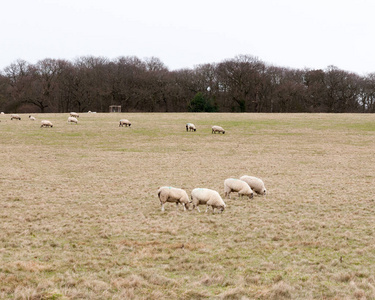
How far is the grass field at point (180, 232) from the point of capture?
6.36m

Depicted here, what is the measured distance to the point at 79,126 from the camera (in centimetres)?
4219

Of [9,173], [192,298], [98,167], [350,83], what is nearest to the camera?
[192,298]

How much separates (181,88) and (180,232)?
277ft

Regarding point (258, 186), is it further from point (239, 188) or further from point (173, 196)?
point (173, 196)

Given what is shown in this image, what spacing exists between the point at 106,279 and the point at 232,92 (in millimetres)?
89166

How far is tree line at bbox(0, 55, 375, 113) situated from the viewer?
8962 cm

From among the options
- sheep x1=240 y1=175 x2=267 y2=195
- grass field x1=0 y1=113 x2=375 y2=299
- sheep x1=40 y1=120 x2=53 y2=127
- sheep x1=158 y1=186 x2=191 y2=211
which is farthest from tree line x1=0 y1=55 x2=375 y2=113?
sheep x1=158 y1=186 x2=191 y2=211

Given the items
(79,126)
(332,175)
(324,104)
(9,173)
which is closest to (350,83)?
(324,104)

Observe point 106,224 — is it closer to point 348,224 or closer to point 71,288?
point 71,288

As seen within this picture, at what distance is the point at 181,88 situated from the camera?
9194 centimetres

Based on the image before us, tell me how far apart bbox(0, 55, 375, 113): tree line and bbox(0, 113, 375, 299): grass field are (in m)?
69.7

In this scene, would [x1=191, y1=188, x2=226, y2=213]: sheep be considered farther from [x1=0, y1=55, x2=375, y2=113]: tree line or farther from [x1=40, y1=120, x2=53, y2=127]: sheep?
[x1=0, y1=55, x2=375, y2=113]: tree line

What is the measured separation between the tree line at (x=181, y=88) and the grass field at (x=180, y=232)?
69.7m

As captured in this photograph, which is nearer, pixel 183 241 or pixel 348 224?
pixel 183 241
